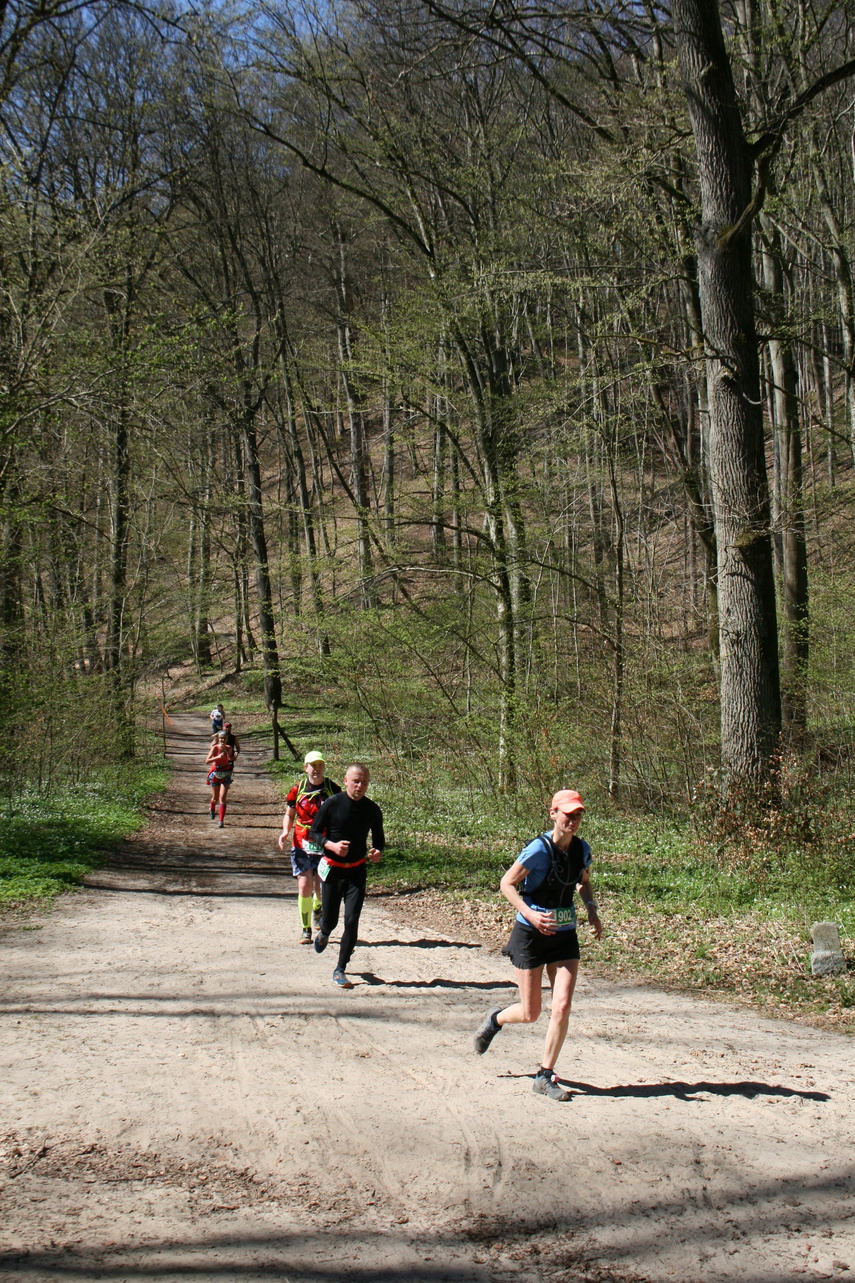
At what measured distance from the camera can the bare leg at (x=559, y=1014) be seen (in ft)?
16.7

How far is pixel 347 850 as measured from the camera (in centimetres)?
725

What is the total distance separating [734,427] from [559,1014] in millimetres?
8195

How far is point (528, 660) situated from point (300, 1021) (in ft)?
31.3

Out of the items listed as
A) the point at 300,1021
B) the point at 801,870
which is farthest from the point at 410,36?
the point at 300,1021

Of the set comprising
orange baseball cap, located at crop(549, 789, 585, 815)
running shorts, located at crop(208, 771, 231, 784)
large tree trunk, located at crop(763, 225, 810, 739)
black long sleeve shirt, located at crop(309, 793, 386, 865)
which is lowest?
running shorts, located at crop(208, 771, 231, 784)

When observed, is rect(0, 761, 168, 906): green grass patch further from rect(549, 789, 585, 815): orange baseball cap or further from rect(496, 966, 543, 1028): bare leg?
rect(549, 789, 585, 815): orange baseball cap

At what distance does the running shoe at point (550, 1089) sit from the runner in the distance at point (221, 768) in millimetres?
11219

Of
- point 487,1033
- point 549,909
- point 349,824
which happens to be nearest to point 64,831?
point 349,824

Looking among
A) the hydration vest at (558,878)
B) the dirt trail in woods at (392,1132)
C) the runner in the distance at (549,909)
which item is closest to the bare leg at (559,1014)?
the runner in the distance at (549,909)

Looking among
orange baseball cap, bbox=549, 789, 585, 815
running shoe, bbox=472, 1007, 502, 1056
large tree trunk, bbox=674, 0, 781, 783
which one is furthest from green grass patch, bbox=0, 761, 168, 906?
large tree trunk, bbox=674, 0, 781, 783

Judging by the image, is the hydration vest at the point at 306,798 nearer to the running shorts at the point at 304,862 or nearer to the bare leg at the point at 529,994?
the running shorts at the point at 304,862

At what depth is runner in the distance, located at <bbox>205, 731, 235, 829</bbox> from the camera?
617 inches

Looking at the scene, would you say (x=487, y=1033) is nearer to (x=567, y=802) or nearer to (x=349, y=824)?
(x=567, y=802)

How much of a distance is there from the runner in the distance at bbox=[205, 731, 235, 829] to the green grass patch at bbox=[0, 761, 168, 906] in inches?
55.6
